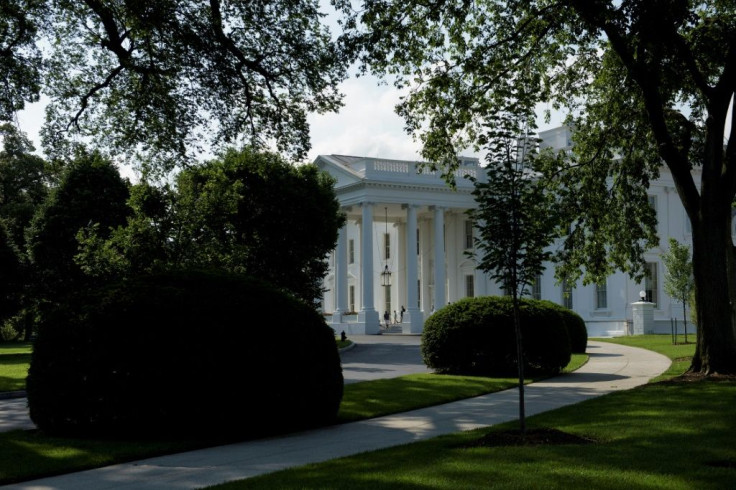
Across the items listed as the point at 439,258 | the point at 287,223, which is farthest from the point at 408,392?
the point at 439,258

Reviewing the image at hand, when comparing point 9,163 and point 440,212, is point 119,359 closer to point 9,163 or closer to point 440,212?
point 440,212

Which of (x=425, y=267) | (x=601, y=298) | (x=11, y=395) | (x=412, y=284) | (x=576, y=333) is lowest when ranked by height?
(x=11, y=395)

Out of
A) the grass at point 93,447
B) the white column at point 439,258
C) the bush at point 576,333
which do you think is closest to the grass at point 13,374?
the grass at point 93,447

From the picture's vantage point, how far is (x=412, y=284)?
177 feet

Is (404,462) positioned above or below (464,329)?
below

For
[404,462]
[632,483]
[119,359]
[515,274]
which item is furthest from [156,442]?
[632,483]

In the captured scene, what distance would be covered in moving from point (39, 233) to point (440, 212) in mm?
27230

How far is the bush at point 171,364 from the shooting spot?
400 inches

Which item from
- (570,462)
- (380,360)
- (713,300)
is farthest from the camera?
(380,360)

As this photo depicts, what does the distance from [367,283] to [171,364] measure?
138ft

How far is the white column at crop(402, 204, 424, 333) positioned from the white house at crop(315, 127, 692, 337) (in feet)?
0.22

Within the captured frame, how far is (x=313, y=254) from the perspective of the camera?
3603cm

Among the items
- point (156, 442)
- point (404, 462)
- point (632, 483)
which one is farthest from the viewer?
point (156, 442)

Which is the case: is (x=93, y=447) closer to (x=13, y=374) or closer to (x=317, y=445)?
(x=317, y=445)
